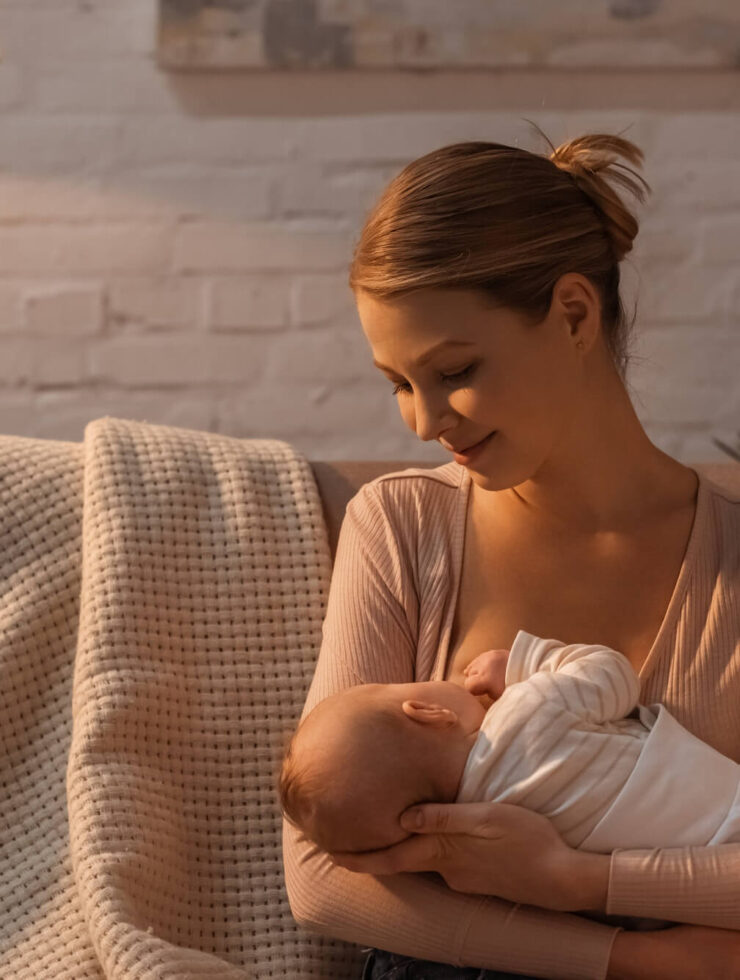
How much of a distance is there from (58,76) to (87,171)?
0.17 meters

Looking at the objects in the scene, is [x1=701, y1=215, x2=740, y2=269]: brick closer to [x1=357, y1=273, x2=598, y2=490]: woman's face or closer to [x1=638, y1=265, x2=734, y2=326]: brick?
[x1=638, y1=265, x2=734, y2=326]: brick

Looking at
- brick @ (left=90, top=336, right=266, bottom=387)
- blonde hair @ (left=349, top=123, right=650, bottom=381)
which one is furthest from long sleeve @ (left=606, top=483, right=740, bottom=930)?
brick @ (left=90, top=336, right=266, bottom=387)

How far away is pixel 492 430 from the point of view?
4.60ft

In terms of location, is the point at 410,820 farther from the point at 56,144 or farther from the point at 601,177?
the point at 56,144

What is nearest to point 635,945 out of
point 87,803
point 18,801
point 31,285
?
point 87,803

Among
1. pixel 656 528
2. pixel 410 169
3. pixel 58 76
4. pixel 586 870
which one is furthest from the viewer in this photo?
pixel 58 76

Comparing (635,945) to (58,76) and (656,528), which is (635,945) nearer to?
(656,528)

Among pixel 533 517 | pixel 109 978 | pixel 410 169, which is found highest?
pixel 410 169

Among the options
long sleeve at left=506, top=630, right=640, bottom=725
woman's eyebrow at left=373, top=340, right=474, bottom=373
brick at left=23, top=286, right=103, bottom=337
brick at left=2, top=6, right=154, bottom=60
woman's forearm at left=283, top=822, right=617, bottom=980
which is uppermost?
brick at left=2, top=6, right=154, bottom=60

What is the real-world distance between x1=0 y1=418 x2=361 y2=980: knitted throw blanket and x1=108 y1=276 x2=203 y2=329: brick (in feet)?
1.82

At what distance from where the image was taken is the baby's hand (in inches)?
56.6

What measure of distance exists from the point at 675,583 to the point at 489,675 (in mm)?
256

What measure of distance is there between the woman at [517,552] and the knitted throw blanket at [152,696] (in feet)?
0.51

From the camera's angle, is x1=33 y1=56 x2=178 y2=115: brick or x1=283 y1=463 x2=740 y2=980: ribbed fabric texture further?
x1=33 y1=56 x2=178 y2=115: brick
